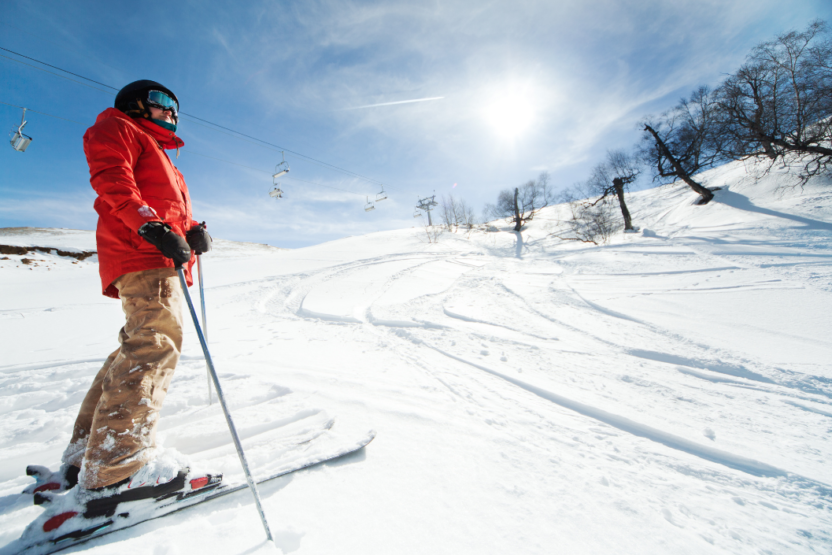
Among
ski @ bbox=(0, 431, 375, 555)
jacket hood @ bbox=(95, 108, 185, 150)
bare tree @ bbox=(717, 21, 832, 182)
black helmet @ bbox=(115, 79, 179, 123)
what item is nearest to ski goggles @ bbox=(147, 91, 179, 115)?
black helmet @ bbox=(115, 79, 179, 123)

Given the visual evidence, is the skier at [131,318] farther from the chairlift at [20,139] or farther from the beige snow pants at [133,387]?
the chairlift at [20,139]

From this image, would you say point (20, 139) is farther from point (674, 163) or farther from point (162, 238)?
point (674, 163)

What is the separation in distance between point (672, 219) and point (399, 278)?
13774mm

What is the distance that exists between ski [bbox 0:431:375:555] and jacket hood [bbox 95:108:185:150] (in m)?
1.75

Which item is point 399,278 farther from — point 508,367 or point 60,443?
point 60,443

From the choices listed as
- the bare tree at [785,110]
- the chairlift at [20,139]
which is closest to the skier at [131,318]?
the chairlift at [20,139]

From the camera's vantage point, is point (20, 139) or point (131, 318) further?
point (20, 139)

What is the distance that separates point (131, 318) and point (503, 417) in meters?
2.11

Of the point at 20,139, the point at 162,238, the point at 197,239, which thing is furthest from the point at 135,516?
the point at 20,139

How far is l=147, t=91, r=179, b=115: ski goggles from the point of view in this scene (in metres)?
1.59

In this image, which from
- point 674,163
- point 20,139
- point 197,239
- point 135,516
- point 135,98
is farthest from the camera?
point 674,163

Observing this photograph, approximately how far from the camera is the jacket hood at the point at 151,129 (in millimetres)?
1419

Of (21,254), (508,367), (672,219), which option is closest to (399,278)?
(508,367)

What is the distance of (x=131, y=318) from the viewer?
1325mm
